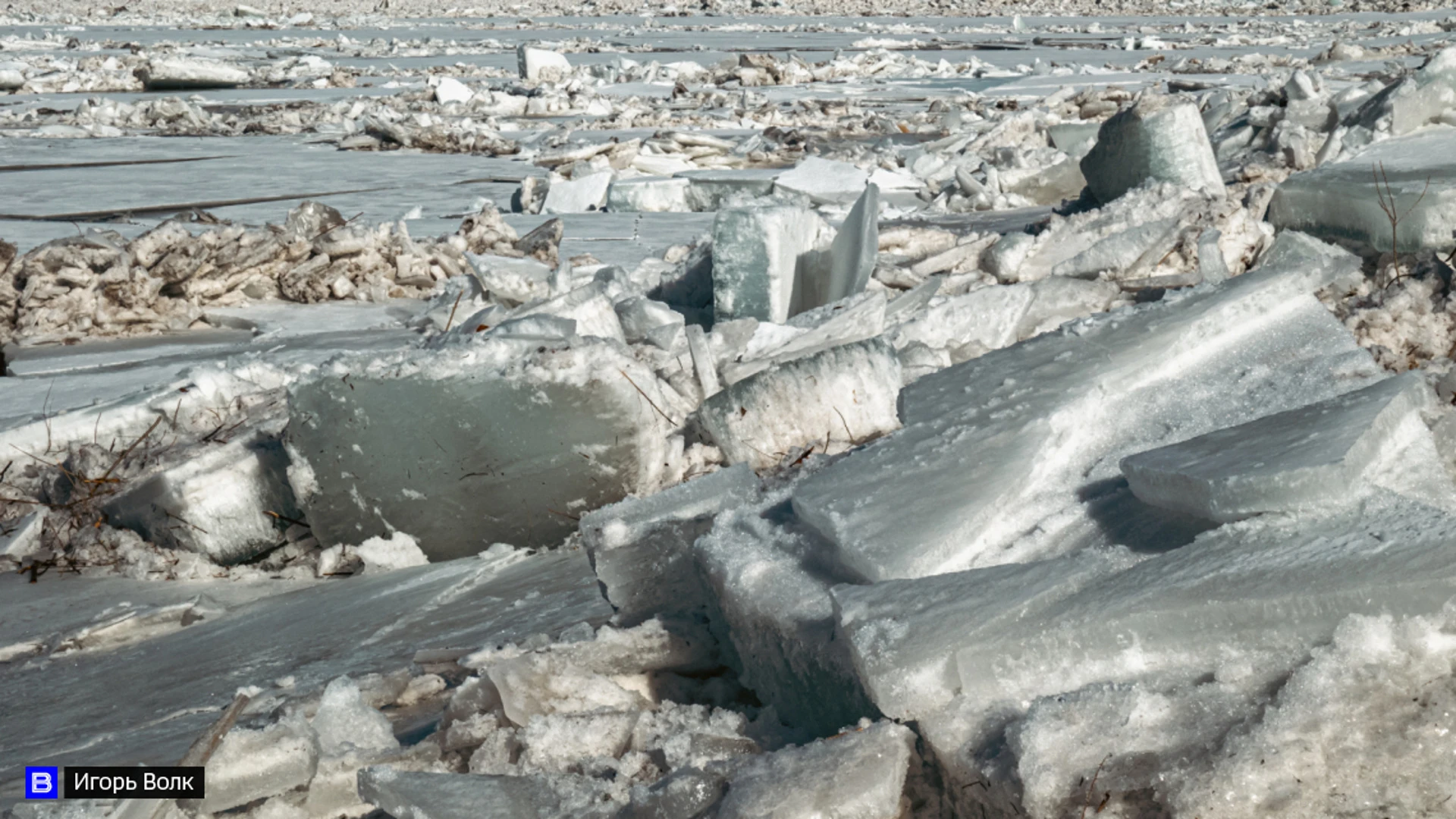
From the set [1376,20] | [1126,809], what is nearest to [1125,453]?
[1126,809]

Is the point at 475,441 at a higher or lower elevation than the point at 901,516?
lower

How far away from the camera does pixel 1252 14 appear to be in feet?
89.4

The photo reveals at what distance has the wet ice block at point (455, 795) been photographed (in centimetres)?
146

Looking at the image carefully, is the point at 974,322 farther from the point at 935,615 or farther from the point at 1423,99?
the point at 935,615

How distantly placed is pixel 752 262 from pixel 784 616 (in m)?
2.46

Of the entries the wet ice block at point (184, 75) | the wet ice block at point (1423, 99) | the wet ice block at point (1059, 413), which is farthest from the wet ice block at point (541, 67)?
the wet ice block at point (1059, 413)

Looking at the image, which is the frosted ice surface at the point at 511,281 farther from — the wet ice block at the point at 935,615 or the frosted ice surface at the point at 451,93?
the frosted ice surface at the point at 451,93

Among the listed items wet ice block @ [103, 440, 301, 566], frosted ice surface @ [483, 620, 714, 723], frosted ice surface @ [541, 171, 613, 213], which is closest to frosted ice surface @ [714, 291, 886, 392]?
wet ice block @ [103, 440, 301, 566]

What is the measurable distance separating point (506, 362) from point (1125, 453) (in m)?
1.57

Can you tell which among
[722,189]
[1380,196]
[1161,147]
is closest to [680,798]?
[1380,196]

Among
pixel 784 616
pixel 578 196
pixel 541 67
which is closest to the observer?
pixel 784 616

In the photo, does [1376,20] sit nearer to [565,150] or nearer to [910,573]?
[565,150]
